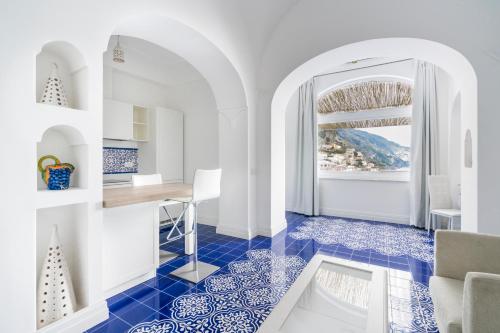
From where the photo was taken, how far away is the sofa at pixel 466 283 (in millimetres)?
935

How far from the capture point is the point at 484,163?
7.41ft

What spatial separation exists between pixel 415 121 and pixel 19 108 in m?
5.10

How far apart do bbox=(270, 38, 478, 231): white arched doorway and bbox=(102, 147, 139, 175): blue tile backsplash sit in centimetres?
278

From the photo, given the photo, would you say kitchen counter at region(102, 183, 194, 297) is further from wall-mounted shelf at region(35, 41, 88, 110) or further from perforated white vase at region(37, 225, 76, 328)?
wall-mounted shelf at region(35, 41, 88, 110)

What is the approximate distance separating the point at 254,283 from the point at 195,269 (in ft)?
2.19

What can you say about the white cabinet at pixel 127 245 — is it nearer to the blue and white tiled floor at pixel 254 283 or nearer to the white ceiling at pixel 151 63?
the blue and white tiled floor at pixel 254 283

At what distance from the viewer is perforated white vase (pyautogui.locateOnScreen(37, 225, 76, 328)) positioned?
155 centimetres

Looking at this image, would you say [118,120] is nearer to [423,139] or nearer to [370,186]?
[370,186]

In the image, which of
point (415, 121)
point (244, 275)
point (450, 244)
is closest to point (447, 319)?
point (450, 244)

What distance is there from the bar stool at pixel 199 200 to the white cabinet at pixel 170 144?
88.0 inches

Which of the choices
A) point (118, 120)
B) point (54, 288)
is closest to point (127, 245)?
point (54, 288)

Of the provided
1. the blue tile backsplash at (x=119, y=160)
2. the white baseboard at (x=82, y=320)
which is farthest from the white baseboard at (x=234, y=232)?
the blue tile backsplash at (x=119, y=160)

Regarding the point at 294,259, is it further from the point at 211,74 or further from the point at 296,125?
the point at 296,125

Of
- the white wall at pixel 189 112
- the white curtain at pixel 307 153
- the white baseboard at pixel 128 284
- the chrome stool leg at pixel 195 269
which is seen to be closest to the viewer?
the white baseboard at pixel 128 284
